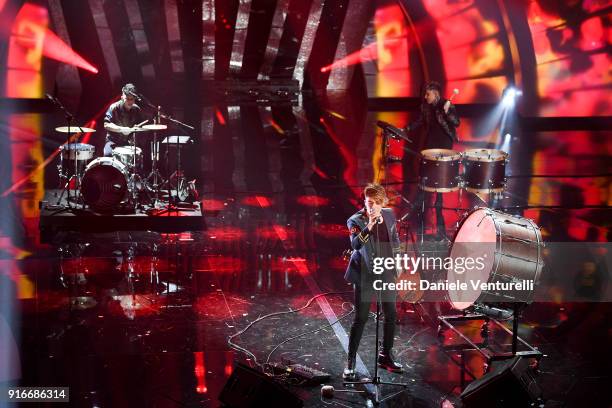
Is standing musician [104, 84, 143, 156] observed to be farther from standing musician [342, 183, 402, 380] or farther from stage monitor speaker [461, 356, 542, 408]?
stage monitor speaker [461, 356, 542, 408]

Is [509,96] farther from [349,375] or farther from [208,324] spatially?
[349,375]

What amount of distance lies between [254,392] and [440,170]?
5211 mm

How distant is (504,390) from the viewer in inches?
265

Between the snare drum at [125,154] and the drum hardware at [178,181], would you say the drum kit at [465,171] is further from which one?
the snare drum at [125,154]

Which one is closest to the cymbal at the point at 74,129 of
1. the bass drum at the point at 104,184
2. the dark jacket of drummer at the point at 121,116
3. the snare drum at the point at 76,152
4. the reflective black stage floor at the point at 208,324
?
the snare drum at the point at 76,152

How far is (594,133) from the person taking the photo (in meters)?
20.9

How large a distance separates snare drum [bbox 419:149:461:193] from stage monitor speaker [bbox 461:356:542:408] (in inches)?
166

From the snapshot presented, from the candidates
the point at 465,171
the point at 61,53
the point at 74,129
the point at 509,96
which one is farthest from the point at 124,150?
the point at 509,96

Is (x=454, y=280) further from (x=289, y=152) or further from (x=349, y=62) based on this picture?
(x=349, y=62)

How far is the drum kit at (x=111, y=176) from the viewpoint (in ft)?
38.0

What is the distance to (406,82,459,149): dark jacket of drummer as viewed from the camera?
11359 mm

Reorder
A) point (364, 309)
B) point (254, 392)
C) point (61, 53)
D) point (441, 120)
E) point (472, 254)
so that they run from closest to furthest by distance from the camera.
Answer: point (254, 392) → point (364, 309) → point (472, 254) → point (441, 120) → point (61, 53)

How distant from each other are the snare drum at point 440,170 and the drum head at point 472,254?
2.97m

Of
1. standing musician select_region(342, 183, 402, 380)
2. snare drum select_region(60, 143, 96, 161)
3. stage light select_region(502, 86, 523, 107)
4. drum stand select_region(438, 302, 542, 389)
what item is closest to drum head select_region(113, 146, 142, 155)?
snare drum select_region(60, 143, 96, 161)
